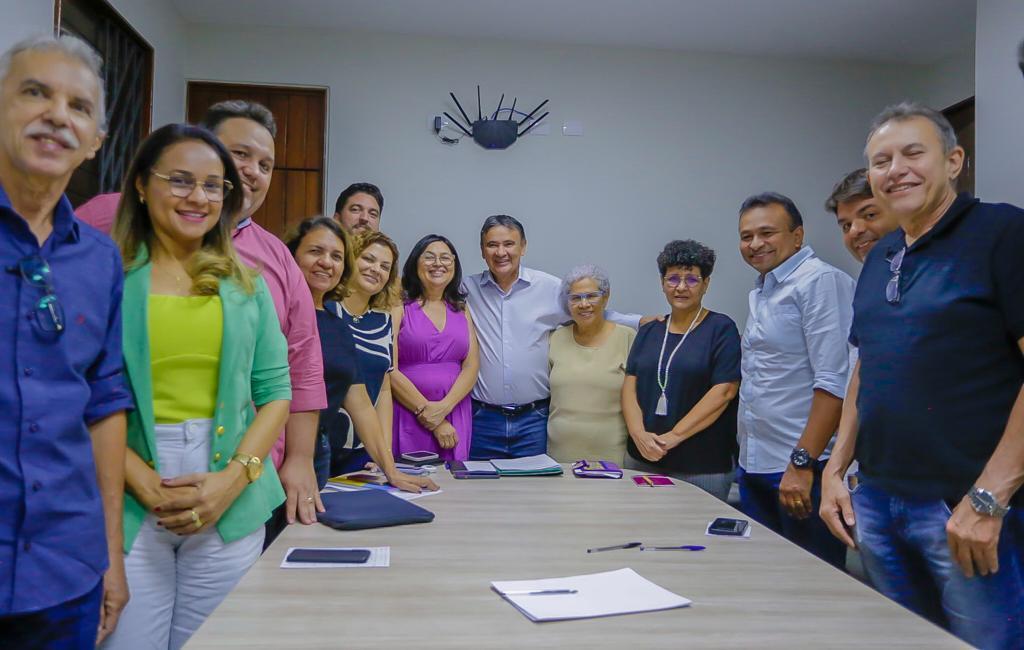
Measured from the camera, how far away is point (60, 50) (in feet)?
3.82

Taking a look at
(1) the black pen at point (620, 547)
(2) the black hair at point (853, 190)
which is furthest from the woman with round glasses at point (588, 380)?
(1) the black pen at point (620, 547)

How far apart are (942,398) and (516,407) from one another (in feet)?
6.16

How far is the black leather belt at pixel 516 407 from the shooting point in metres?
3.17

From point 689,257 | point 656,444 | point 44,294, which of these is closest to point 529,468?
point 656,444

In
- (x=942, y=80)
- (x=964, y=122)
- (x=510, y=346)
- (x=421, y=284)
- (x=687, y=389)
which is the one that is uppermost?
(x=942, y=80)

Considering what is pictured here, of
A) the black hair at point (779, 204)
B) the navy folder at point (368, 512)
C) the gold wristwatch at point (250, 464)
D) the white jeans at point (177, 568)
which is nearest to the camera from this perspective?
the white jeans at point (177, 568)

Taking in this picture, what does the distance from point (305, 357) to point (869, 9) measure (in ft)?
13.6

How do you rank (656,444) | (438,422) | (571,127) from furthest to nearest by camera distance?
(571,127)
(438,422)
(656,444)

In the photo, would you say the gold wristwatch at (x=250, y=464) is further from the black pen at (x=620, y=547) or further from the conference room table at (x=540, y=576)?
the black pen at (x=620, y=547)

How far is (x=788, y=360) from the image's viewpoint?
8.21ft

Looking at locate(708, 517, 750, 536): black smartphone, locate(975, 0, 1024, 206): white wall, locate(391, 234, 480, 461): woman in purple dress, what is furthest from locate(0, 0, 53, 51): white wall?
locate(975, 0, 1024, 206): white wall

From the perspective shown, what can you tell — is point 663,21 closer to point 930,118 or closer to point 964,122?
point 964,122

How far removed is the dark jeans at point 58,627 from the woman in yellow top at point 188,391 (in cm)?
15

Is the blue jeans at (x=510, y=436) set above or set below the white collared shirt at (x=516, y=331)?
below
